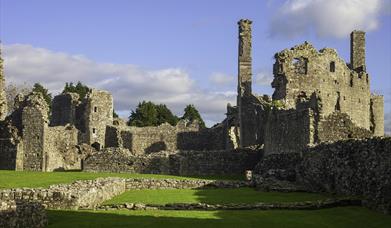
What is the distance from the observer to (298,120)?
3981 centimetres

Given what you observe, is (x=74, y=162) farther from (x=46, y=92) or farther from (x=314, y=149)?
(x=46, y=92)

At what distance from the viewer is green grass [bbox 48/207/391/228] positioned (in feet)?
61.0

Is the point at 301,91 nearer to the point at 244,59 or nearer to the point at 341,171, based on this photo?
the point at 244,59

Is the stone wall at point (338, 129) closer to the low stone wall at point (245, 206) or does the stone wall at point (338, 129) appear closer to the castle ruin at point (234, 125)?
the castle ruin at point (234, 125)

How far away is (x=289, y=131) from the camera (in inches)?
1614

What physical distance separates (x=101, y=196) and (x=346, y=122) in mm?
15839

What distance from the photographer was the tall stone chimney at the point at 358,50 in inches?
2511

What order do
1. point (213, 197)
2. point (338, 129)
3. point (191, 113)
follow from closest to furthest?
point (213, 197)
point (338, 129)
point (191, 113)

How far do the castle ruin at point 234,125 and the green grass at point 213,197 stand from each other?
8314 millimetres

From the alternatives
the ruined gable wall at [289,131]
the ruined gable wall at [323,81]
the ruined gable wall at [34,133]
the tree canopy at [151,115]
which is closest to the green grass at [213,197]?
the ruined gable wall at [289,131]

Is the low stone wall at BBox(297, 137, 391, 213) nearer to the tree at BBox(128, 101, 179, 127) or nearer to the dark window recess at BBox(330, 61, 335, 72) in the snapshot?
the dark window recess at BBox(330, 61, 335, 72)

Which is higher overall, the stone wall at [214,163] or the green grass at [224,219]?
the stone wall at [214,163]

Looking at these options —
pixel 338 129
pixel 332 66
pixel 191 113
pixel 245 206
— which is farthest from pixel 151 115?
pixel 245 206

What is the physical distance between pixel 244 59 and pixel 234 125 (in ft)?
20.2
